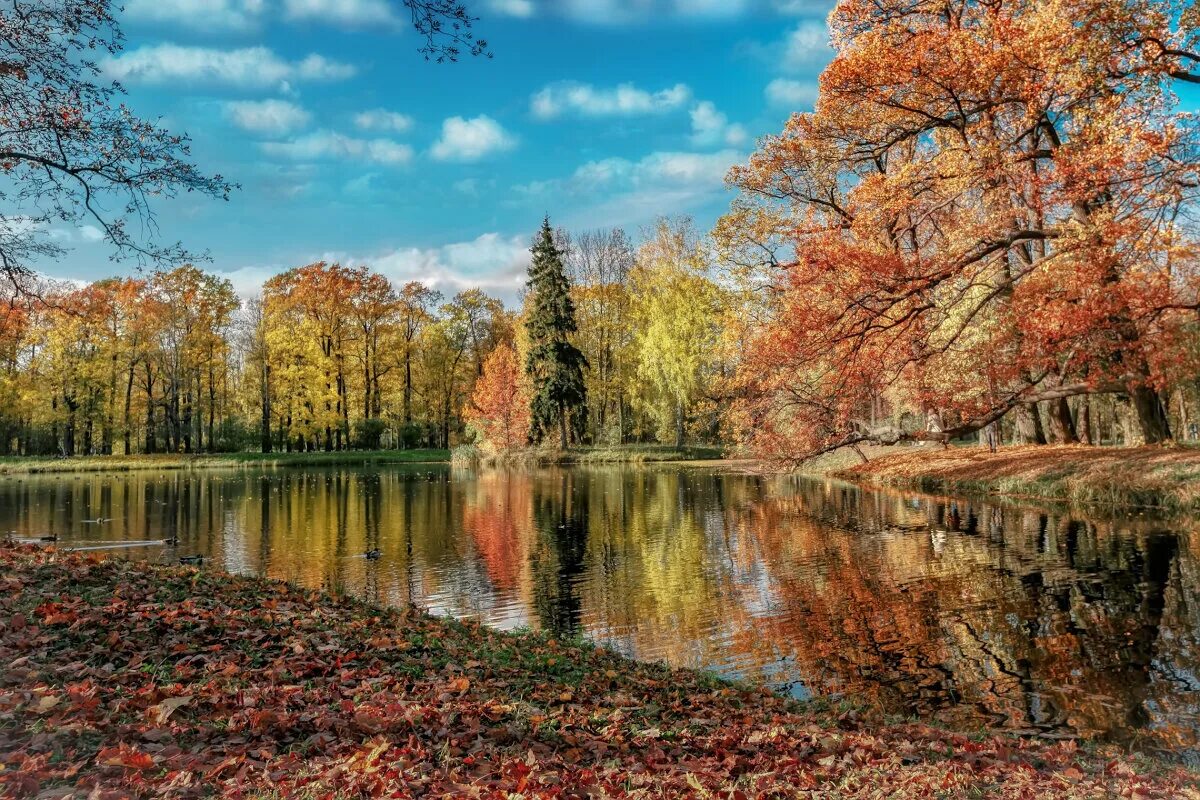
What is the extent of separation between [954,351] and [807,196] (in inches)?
273

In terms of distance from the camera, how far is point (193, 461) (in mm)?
47844

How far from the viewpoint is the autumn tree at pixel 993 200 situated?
13867mm

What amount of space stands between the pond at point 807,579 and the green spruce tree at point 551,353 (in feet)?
68.3

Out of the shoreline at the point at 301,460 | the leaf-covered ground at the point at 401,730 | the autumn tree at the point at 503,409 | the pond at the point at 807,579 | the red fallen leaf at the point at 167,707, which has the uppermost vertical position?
the autumn tree at the point at 503,409

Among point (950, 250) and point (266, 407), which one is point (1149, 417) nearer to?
point (950, 250)

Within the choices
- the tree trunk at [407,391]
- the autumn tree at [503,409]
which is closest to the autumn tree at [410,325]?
the tree trunk at [407,391]

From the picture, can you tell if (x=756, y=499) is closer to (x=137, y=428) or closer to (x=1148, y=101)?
(x=1148, y=101)

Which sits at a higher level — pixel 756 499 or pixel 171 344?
pixel 171 344

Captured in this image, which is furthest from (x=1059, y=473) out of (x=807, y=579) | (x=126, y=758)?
(x=126, y=758)

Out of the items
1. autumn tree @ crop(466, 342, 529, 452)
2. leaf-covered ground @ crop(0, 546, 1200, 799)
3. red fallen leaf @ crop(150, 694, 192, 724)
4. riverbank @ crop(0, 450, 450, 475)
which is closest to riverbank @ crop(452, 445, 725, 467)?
autumn tree @ crop(466, 342, 529, 452)

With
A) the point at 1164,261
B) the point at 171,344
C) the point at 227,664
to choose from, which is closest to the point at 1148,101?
the point at 1164,261

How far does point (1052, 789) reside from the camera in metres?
4.47

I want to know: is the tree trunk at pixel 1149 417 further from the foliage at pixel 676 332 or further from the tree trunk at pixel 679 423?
the tree trunk at pixel 679 423

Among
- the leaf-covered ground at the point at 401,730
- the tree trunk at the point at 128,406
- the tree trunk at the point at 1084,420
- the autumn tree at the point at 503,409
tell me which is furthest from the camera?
the tree trunk at the point at 128,406
